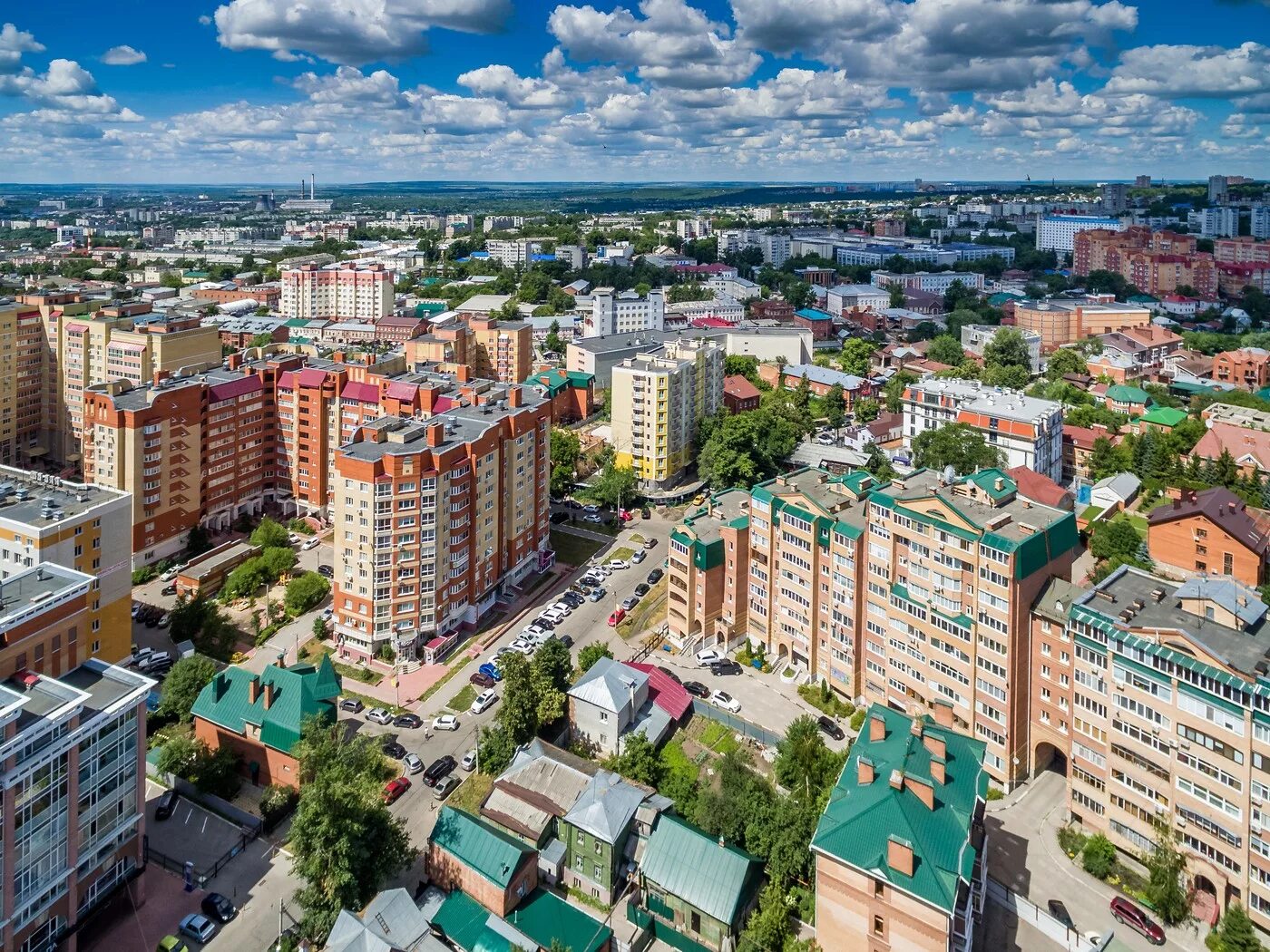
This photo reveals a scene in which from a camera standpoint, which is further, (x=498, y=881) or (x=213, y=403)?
(x=213, y=403)

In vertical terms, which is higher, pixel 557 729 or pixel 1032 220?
pixel 1032 220

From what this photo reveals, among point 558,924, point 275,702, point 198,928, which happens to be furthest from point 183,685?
point 558,924

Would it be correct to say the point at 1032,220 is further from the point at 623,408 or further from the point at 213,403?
the point at 213,403

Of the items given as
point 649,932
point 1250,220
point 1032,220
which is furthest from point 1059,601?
point 1032,220

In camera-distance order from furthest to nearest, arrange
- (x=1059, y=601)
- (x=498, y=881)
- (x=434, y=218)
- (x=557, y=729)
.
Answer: (x=434, y=218) < (x=557, y=729) < (x=1059, y=601) < (x=498, y=881)

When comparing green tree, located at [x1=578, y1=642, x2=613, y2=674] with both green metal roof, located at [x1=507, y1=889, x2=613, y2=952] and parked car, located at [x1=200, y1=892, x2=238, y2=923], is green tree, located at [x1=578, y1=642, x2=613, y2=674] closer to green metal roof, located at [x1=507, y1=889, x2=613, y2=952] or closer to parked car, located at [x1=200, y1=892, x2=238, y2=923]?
green metal roof, located at [x1=507, y1=889, x2=613, y2=952]

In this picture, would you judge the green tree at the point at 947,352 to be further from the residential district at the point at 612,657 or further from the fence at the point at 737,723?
the fence at the point at 737,723

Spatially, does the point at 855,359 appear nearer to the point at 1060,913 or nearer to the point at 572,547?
the point at 572,547
